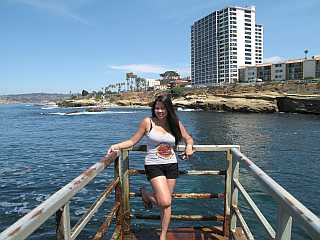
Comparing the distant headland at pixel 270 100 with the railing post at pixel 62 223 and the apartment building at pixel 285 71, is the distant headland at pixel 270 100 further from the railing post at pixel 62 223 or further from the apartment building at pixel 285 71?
the railing post at pixel 62 223

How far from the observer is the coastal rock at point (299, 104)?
64969 millimetres

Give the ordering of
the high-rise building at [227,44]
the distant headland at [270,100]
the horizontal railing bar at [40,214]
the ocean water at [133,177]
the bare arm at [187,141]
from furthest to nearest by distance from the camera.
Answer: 1. the high-rise building at [227,44]
2. the distant headland at [270,100]
3. the ocean water at [133,177]
4. the bare arm at [187,141]
5. the horizontal railing bar at [40,214]

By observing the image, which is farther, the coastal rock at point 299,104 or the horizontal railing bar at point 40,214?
the coastal rock at point 299,104

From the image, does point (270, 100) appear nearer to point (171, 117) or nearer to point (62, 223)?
point (171, 117)

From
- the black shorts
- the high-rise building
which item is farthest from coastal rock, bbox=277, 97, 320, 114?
the high-rise building

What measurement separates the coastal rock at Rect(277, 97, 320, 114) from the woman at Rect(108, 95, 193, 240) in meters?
66.1

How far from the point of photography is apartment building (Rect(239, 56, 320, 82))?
11125cm

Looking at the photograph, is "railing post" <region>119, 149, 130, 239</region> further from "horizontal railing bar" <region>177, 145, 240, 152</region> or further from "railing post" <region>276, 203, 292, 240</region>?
"railing post" <region>276, 203, 292, 240</region>

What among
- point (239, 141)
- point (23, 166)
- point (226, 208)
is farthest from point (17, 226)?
point (239, 141)

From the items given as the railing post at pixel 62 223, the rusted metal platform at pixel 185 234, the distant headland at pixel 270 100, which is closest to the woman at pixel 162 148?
the rusted metal platform at pixel 185 234

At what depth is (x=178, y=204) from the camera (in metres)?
12.2

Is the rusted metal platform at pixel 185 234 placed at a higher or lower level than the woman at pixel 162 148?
lower

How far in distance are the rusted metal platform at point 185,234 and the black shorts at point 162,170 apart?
118 centimetres

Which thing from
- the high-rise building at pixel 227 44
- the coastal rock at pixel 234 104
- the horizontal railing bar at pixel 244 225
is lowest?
the coastal rock at pixel 234 104
